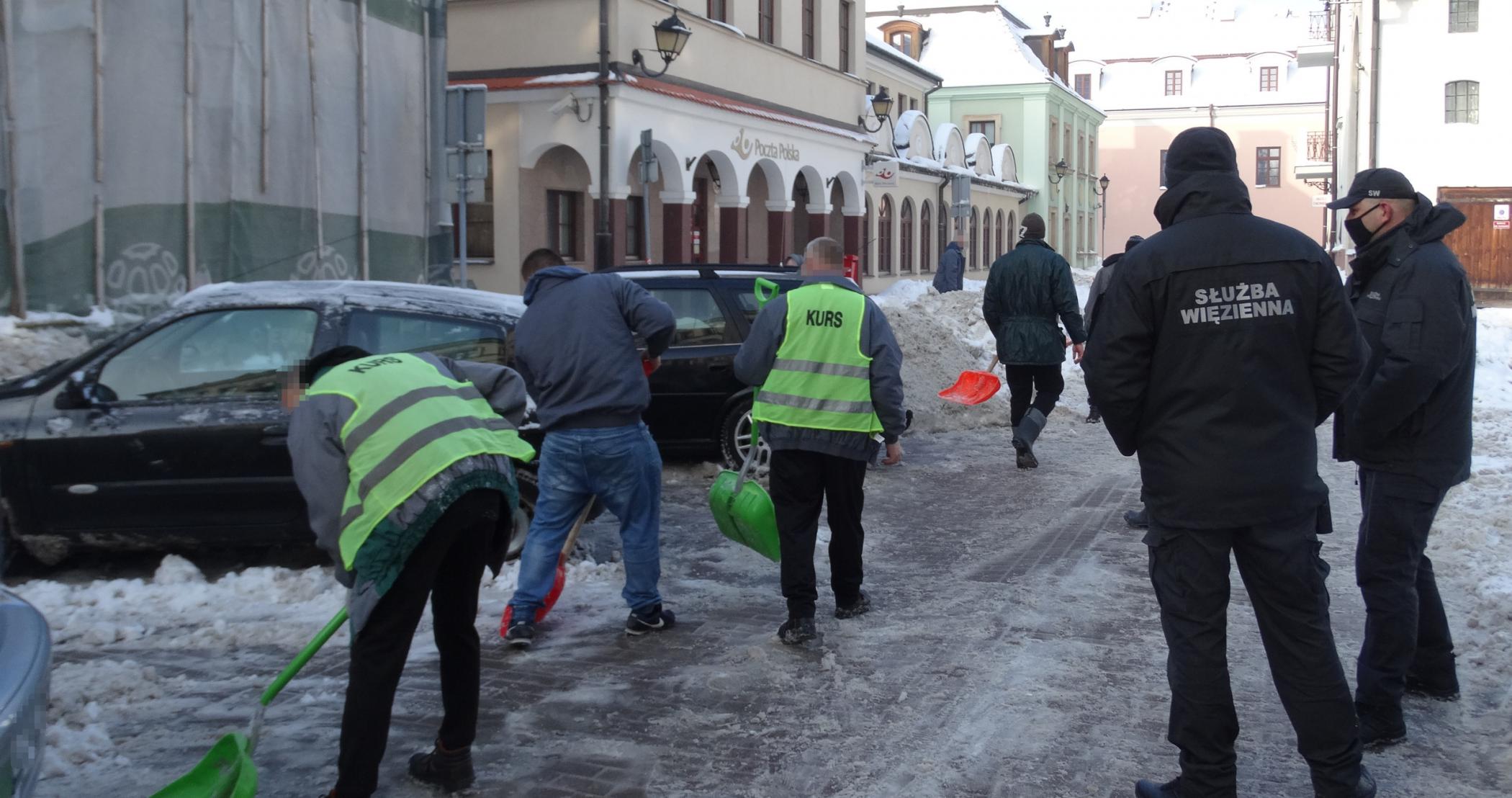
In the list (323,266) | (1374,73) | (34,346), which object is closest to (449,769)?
(34,346)

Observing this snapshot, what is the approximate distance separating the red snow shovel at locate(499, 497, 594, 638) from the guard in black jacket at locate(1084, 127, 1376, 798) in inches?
117

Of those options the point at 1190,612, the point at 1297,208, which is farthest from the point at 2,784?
the point at 1297,208

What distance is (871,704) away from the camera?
5203 millimetres

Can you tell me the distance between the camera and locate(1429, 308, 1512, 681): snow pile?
5.77 m

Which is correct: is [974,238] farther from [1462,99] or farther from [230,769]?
[230,769]

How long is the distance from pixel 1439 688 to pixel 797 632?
2.52 meters

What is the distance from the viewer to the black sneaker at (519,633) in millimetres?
5926

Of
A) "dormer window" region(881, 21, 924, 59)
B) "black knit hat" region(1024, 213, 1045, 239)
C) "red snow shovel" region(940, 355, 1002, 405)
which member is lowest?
"red snow shovel" region(940, 355, 1002, 405)

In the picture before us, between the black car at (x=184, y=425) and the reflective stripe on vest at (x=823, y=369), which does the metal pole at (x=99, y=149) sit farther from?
the reflective stripe on vest at (x=823, y=369)

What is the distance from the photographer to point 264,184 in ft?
46.6

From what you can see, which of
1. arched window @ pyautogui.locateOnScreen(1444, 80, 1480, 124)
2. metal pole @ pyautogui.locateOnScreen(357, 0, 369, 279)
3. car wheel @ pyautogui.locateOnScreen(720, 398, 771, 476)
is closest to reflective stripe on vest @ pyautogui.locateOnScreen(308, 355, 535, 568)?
car wheel @ pyautogui.locateOnScreen(720, 398, 771, 476)

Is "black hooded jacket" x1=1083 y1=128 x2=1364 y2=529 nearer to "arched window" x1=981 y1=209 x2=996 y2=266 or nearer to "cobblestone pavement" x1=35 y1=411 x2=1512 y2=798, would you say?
"cobblestone pavement" x1=35 y1=411 x2=1512 y2=798

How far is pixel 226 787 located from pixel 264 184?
11.4 metres

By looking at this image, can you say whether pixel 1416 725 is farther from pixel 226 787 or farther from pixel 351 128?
pixel 351 128
